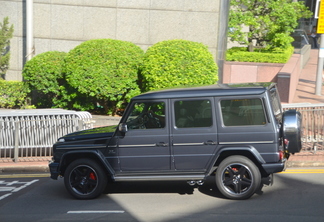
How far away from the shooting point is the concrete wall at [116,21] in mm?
16375

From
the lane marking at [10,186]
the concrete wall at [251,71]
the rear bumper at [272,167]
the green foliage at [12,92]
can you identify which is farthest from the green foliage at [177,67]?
the concrete wall at [251,71]

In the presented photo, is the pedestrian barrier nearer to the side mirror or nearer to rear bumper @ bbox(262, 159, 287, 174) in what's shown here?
the side mirror

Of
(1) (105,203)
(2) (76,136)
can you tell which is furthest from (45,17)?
(1) (105,203)

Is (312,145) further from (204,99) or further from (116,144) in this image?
(116,144)

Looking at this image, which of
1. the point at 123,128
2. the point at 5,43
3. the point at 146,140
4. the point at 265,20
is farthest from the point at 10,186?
the point at 265,20

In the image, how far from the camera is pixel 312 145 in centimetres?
1162

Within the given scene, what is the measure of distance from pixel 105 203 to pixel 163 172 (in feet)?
3.70

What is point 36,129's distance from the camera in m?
11.8

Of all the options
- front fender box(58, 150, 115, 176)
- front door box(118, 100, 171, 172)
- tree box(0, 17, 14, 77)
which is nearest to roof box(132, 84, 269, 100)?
front door box(118, 100, 171, 172)

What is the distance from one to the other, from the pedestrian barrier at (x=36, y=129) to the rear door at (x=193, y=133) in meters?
4.18

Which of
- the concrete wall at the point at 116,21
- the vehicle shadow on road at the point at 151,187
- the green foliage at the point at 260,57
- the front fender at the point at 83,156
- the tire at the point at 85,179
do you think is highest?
the concrete wall at the point at 116,21

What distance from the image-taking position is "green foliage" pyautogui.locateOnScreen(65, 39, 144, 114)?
47.6 feet

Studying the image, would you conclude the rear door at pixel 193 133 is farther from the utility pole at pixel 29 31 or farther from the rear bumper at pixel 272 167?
the utility pole at pixel 29 31

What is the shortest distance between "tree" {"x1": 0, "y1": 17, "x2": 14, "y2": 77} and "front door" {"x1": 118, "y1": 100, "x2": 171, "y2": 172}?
9759mm
